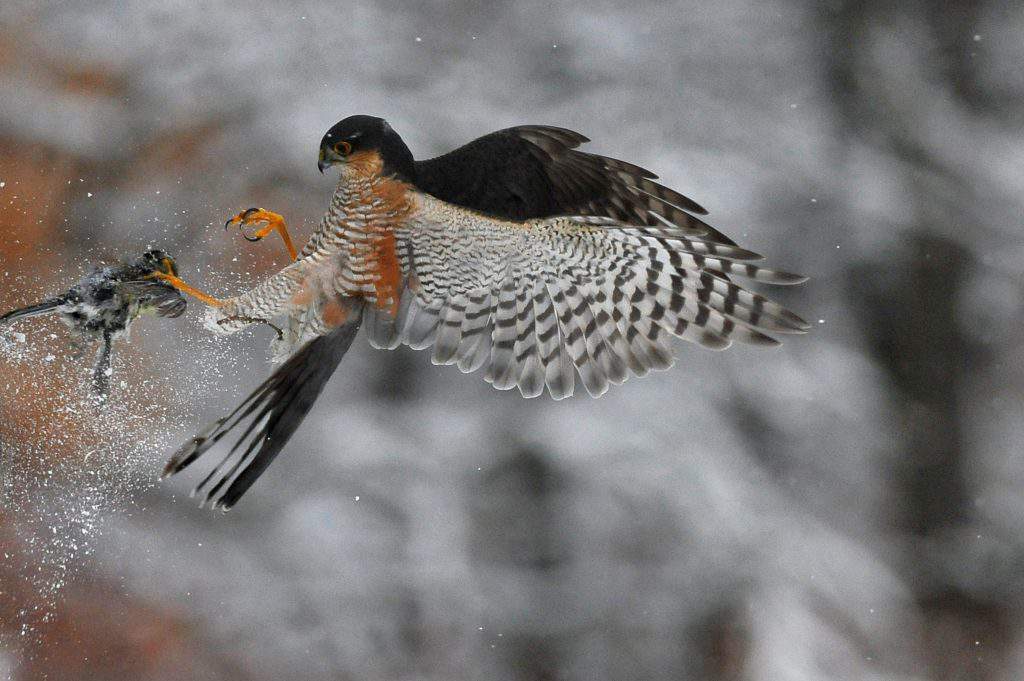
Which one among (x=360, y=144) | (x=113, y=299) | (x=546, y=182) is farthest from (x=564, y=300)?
→ (x=113, y=299)

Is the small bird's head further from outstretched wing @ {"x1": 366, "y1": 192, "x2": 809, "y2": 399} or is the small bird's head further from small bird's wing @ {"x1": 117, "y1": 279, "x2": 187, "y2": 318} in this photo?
outstretched wing @ {"x1": 366, "y1": 192, "x2": 809, "y2": 399}

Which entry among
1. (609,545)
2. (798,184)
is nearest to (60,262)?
(609,545)

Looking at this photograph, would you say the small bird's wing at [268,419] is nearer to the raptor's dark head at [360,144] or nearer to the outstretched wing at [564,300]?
the outstretched wing at [564,300]

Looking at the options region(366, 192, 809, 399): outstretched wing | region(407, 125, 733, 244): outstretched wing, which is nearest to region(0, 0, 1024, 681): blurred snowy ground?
region(366, 192, 809, 399): outstretched wing

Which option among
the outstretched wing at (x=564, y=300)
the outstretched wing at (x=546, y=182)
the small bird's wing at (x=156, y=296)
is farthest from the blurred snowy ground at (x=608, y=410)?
the outstretched wing at (x=546, y=182)

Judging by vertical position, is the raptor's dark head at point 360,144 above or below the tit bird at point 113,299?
above

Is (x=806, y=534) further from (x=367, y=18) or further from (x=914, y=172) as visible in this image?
(x=367, y=18)
